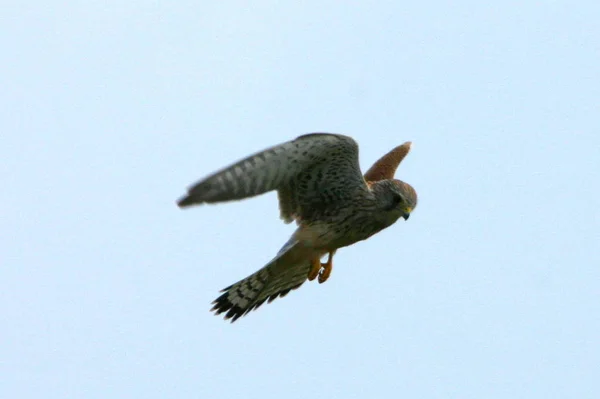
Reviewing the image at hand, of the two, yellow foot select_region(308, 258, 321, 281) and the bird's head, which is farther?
yellow foot select_region(308, 258, 321, 281)

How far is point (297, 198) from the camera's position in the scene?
10.4 meters

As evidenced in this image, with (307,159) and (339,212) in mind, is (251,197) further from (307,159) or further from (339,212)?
(339,212)

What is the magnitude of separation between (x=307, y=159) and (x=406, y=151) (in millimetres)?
3892

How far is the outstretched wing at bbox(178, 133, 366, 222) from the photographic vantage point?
331 inches

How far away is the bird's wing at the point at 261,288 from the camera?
1113 centimetres

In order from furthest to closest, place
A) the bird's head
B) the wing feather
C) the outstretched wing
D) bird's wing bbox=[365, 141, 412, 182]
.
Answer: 1. bird's wing bbox=[365, 141, 412, 182]
2. the bird's head
3. the outstretched wing
4. the wing feather

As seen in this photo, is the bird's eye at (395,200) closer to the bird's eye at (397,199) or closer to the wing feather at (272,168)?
the bird's eye at (397,199)

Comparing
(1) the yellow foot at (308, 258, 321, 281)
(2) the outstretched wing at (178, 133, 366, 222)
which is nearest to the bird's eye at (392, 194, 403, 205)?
(2) the outstretched wing at (178, 133, 366, 222)

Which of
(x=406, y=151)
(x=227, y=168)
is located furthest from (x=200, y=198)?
(x=406, y=151)

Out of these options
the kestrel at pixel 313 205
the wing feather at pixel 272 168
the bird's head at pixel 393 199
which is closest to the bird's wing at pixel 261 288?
the kestrel at pixel 313 205

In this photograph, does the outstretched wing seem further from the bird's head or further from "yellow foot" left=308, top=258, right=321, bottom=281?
Answer: "yellow foot" left=308, top=258, right=321, bottom=281

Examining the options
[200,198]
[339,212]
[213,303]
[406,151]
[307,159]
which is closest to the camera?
[200,198]

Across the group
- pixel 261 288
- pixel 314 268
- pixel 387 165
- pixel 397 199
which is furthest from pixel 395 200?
pixel 387 165

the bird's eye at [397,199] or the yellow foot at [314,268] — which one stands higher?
the bird's eye at [397,199]
